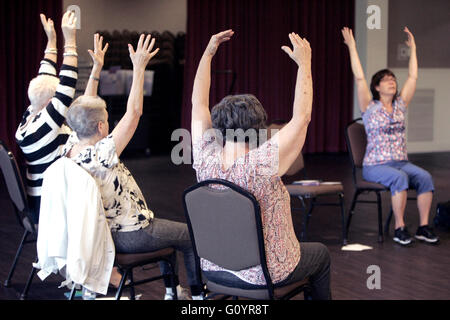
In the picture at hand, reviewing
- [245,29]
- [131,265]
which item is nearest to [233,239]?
[131,265]

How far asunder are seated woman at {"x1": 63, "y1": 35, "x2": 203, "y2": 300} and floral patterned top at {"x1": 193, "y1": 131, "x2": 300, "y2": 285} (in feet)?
1.57

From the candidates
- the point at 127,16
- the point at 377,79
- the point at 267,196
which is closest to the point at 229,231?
the point at 267,196

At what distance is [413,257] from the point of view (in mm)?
4559

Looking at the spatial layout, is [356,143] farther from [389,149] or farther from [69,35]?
[69,35]

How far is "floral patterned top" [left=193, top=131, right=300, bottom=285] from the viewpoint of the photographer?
2609mm

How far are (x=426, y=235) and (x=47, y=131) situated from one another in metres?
2.82

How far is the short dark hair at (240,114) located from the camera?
262cm

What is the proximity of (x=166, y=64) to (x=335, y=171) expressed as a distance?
3685mm

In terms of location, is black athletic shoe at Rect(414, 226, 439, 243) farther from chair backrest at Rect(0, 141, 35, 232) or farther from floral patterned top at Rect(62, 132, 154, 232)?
chair backrest at Rect(0, 141, 35, 232)

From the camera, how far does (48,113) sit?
3531 mm

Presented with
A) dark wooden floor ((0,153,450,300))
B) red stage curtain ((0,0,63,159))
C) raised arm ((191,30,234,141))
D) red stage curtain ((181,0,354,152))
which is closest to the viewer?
raised arm ((191,30,234,141))

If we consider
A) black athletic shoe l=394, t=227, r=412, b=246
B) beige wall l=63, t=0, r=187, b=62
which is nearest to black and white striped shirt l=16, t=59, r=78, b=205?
black athletic shoe l=394, t=227, r=412, b=246

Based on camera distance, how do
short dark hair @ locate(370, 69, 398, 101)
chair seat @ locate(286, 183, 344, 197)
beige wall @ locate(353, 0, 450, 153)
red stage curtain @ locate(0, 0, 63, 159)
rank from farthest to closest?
beige wall @ locate(353, 0, 450, 153) < red stage curtain @ locate(0, 0, 63, 159) < short dark hair @ locate(370, 69, 398, 101) < chair seat @ locate(286, 183, 344, 197)

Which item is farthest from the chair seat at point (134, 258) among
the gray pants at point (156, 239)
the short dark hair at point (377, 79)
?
the short dark hair at point (377, 79)
